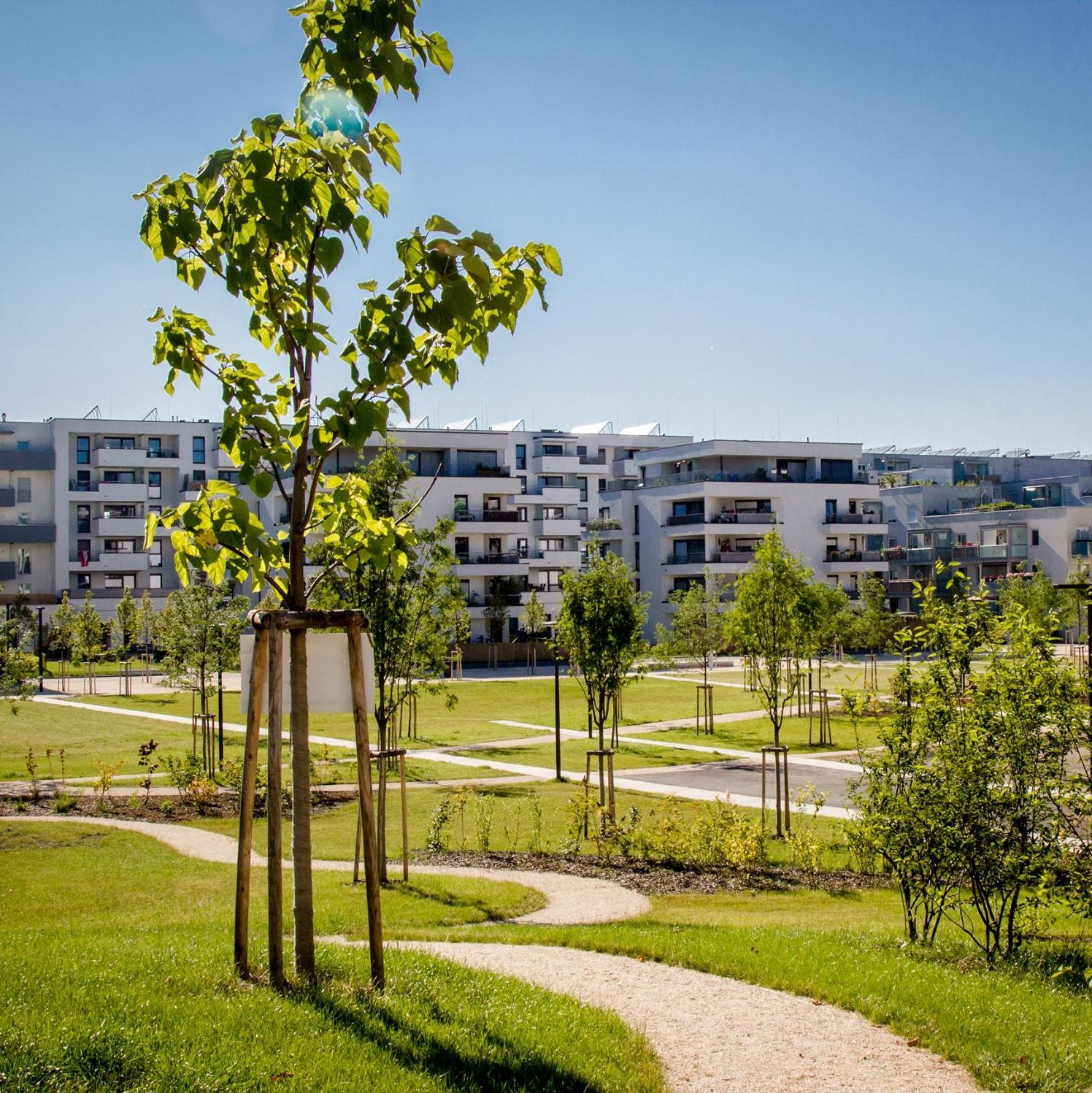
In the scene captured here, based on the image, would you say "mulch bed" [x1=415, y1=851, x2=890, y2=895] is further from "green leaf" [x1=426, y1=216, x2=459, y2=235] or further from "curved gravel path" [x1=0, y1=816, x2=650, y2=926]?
"green leaf" [x1=426, y1=216, x2=459, y2=235]

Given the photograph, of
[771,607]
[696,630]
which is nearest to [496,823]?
[771,607]

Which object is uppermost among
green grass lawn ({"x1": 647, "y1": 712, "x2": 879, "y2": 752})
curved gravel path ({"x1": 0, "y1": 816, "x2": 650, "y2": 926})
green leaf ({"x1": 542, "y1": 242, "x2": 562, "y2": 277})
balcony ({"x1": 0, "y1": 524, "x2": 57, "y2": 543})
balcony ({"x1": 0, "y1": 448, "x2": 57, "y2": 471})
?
balcony ({"x1": 0, "y1": 448, "x2": 57, "y2": 471})

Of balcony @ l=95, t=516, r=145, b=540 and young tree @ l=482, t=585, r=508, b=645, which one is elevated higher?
balcony @ l=95, t=516, r=145, b=540

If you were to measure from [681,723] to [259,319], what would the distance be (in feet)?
105

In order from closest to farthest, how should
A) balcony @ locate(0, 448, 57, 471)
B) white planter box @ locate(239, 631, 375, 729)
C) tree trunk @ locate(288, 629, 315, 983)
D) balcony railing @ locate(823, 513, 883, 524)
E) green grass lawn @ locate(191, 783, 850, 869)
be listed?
1. tree trunk @ locate(288, 629, 315, 983)
2. white planter box @ locate(239, 631, 375, 729)
3. green grass lawn @ locate(191, 783, 850, 869)
4. balcony @ locate(0, 448, 57, 471)
5. balcony railing @ locate(823, 513, 883, 524)

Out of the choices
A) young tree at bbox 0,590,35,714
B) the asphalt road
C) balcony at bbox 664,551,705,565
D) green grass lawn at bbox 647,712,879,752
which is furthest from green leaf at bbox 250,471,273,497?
balcony at bbox 664,551,705,565

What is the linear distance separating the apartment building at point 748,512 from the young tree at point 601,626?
51645 millimetres

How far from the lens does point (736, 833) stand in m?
16.4

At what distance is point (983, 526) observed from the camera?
8581cm

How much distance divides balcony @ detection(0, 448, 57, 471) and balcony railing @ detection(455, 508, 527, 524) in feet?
86.4

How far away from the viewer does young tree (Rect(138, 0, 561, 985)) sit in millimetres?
6219

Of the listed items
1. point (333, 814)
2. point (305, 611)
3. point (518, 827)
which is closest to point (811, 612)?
point (518, 827)

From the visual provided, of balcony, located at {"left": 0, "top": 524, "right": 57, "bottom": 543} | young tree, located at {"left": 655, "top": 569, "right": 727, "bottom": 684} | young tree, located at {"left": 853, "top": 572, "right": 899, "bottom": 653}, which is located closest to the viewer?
young tree, located at {"left": 655, "top": 569, "right": 727, "bottom": 684}

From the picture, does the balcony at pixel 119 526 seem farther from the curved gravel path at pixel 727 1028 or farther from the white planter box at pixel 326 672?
the white planter box at pixel 326 672
